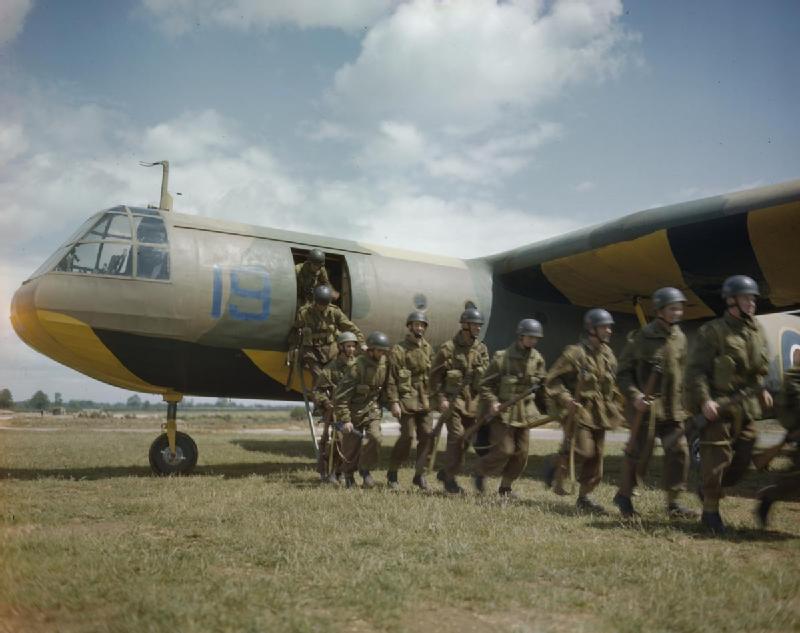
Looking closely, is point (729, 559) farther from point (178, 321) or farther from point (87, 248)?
point (87, 248)

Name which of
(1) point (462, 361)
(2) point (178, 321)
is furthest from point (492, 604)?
(2) point (178, 321)

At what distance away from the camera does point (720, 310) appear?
12852 millimetres

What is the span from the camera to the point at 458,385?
8938 millimetres

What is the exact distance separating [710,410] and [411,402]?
419 centimetres

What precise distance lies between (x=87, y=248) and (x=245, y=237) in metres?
2.30

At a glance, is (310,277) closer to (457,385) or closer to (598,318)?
(457,385)

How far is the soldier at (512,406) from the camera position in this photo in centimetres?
781

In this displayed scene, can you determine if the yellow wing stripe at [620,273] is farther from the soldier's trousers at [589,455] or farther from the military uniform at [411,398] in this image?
the soldier's trousers at [589,455]

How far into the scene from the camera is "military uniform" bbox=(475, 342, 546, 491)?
7805mm

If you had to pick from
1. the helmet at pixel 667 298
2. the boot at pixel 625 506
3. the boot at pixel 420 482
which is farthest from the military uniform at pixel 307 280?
the boot at pixel 625 506

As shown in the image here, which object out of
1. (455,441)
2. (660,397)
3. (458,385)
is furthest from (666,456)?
(458,385)

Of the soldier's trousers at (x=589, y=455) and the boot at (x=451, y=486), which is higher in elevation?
the soldier's trousers at (x=589, y=455)

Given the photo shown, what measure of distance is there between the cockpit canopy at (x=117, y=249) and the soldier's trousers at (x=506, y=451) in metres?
5.25

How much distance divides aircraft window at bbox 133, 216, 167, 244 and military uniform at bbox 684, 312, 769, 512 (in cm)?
741
